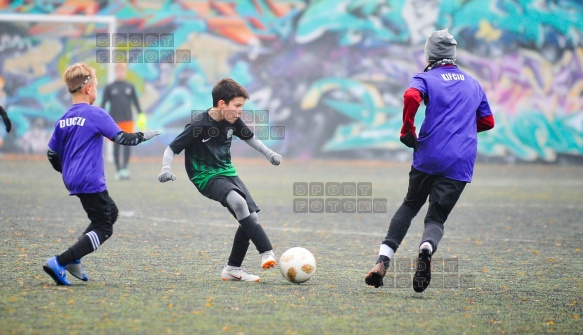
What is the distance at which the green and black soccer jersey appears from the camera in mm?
7305

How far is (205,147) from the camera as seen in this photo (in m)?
7.38

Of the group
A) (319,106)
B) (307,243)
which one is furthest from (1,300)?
(319,106)

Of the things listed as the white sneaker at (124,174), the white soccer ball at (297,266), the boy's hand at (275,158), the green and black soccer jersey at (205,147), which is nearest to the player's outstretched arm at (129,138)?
the green and black soccer jersey at (205,147)

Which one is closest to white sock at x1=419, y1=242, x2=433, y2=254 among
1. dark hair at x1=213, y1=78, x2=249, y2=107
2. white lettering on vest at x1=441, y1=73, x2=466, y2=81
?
white lettering on vest at x1=441, y1=73, x2=466, y2=81

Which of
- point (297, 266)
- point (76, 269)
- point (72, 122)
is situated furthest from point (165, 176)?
point (297, 266)

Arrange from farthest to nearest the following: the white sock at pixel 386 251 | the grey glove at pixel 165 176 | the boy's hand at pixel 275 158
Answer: the boy's hand at pixel 275 158
the grey glove at pixel 165 176
the white sock at pixel 386 251

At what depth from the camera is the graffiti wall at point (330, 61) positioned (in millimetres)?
24984

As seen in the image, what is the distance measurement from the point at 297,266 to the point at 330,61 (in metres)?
18.8

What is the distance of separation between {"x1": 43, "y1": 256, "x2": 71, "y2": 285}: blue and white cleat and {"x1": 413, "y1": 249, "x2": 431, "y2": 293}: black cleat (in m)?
2.57

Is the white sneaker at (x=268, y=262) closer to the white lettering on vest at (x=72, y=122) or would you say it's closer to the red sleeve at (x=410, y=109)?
the red sleeve at (x=410, y=109)

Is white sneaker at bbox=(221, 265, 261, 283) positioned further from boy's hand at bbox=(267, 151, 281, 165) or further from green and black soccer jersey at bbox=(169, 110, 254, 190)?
boy's hand at bbox=(267, 151, 281, 165)

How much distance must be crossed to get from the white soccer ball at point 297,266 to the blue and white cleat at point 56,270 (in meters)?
1.67

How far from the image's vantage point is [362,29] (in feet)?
83.5

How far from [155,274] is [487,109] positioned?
118 inches
